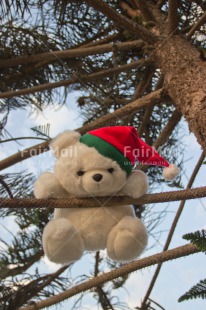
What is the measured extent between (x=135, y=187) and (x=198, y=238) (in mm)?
184

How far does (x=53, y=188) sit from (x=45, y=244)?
0.11 meters

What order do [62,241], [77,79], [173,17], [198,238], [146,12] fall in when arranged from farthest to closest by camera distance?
[77,79], [146,12], [173,17], [62,241], [198,238]

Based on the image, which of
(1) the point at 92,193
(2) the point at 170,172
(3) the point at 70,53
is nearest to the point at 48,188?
(1) the point at 92,193

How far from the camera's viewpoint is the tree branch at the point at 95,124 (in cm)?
122

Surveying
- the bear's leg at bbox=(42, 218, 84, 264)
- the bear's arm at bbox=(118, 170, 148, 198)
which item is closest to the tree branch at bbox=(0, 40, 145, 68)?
the bear's arm at bbox=(118, 170, 148, 198)

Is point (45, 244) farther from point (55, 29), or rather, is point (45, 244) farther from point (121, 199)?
point (55, 29)

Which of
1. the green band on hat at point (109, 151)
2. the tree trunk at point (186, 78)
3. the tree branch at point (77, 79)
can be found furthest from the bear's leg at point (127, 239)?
the tree branch at point (77, 79)

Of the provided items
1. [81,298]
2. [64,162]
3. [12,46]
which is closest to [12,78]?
[12,46]

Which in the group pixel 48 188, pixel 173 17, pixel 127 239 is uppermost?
pixel 173 17

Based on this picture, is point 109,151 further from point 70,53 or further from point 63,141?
point 70,53

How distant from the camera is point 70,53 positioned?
1.62 meters

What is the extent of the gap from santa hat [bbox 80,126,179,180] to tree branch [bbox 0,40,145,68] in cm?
73

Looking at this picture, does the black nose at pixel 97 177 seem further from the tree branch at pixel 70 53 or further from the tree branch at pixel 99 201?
the tree branch at pixel 70 53

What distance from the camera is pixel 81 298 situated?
1.72m
